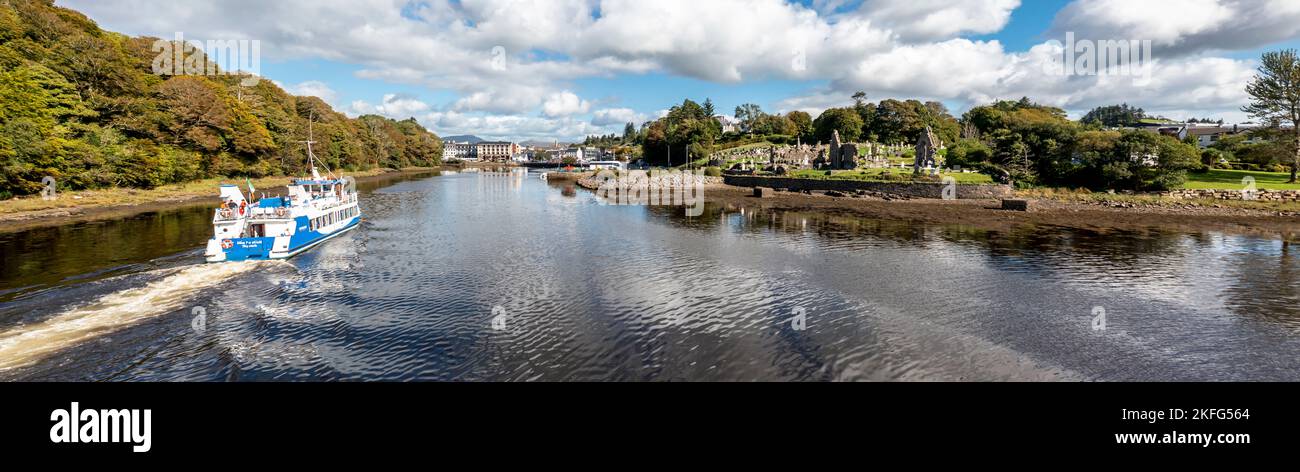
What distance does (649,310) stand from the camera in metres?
22.2

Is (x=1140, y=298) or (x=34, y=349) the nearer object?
(x=34, y=349)

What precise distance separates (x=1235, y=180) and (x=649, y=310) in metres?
82.0

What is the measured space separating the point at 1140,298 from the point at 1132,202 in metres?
46.8

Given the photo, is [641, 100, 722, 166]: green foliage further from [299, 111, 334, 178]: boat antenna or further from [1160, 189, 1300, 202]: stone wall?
[1160, 189, 1300, 202]: stone wall

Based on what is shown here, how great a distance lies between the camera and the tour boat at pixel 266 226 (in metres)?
29.5

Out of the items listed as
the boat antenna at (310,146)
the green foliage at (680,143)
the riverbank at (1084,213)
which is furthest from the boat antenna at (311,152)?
the green foliage at (680,143)

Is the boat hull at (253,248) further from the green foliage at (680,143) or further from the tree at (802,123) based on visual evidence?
the tree at (802,123)

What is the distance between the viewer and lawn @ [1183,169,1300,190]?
5840 cm

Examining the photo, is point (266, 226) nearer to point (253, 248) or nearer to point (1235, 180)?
point (253, 248)

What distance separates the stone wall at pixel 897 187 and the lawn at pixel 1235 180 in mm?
20503
